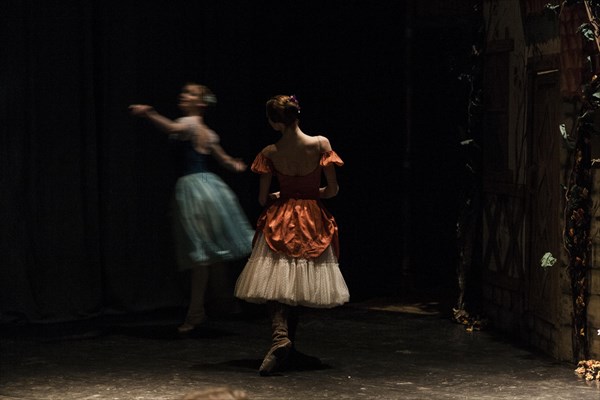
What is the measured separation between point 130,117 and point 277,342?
113 inches

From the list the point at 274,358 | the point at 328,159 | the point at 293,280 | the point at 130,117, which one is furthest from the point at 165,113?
the point at 274,358

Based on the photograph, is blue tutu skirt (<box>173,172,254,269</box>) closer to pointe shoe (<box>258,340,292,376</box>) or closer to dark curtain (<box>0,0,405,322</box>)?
dark curtain (<box>0,0,405,322</box>)

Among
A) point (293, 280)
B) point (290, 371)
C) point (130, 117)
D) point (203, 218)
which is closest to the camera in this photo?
point (293, 280)

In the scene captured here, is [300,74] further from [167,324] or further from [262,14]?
[167,324]

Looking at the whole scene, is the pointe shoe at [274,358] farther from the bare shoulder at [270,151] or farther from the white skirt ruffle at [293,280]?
the bare shoulder at [270,151]

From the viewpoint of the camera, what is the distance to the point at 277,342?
6.93m

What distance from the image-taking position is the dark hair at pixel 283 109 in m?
6.89

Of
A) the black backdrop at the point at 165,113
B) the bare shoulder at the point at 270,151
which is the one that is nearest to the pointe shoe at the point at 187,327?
the black backdrop at the point at 165,113

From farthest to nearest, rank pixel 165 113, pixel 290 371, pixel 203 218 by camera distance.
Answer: pixel 165 113
pixel 203 218
pixel 290 371

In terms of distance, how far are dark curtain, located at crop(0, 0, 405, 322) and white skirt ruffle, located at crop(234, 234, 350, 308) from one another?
2413 mm

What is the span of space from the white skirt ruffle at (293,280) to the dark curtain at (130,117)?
7.92 feet

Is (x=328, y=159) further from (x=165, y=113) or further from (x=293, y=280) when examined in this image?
(x=165, y=113)

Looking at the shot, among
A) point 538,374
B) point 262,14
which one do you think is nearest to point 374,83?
point 262,14

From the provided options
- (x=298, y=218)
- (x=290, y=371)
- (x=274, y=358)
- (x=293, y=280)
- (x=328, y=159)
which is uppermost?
(x=328, y=159)
